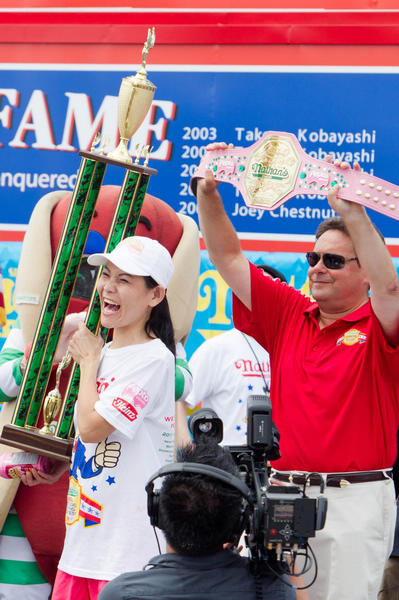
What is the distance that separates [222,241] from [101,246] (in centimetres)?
86

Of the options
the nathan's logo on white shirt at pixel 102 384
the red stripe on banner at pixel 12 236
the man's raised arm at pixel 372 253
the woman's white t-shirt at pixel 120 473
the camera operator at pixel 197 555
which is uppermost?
the red stripe on banner at pixel 12 236

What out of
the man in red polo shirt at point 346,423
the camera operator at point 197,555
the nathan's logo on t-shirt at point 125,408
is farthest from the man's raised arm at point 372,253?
the camera operator at point 197,555

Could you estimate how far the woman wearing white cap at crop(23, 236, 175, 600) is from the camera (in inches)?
109


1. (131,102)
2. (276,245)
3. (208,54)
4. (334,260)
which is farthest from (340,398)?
(208,54)

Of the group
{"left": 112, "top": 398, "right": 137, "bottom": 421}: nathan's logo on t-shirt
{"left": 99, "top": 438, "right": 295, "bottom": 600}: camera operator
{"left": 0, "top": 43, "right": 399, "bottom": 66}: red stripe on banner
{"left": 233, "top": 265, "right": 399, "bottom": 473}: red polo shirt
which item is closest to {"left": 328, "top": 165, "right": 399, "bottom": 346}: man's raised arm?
{"left": 233, "top": 265, "right": 399, "bottom": 473}: red polo shirt

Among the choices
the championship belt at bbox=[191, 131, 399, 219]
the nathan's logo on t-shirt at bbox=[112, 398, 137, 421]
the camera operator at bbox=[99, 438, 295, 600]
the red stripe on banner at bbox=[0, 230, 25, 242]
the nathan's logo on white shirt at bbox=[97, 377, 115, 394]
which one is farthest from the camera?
the red stripe on banner at bbox=[0, 230, 25, 242]

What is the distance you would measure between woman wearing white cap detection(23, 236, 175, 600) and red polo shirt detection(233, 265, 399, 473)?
0.36 meters

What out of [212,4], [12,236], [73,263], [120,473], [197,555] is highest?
[212,4]

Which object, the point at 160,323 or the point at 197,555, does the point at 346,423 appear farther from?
the point at 197,555

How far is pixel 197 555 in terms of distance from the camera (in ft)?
6.61

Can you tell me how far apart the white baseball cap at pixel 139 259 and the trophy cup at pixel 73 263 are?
0.59ft

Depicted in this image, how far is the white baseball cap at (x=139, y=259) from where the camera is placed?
2.96 metres

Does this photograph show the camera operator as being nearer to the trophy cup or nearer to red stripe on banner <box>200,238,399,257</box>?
the trophy cup

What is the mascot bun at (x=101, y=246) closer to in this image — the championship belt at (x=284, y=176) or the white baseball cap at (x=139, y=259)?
the white baseball cap at (x=139, y=259)
